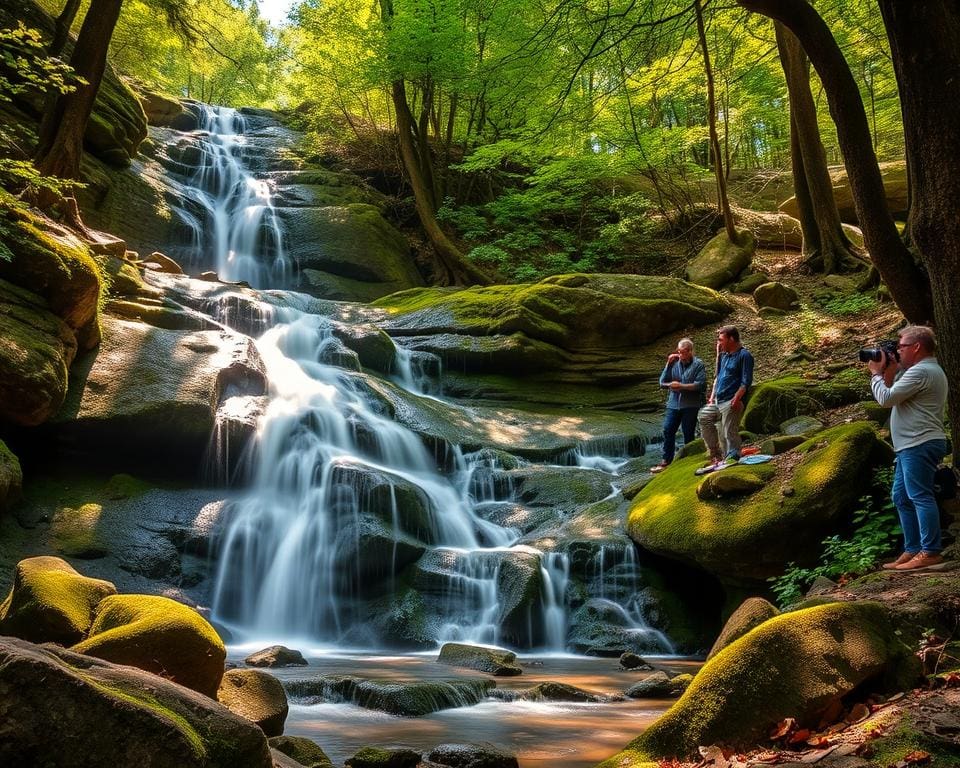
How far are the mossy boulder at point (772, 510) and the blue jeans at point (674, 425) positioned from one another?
1.97m

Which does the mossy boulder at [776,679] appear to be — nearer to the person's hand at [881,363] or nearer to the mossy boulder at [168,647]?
the mossy boulder at [168,647]

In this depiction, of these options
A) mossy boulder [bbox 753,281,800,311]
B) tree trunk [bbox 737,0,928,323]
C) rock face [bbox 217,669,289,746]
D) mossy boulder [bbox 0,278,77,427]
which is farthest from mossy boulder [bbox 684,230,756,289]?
rock face [bbox 217,669,289,746]

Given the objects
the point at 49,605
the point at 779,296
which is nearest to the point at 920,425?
the point at 49,605

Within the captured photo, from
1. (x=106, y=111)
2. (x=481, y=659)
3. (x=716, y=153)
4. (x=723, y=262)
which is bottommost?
(x=481, y=659)

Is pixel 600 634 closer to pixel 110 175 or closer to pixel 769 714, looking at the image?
pixel 769 714

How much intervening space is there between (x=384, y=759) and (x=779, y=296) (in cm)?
1405

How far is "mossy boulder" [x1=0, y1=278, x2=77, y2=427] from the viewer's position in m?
8.12

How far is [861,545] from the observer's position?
6328mm

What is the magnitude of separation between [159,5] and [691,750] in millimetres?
16023

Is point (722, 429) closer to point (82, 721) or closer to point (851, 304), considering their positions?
point (851, 304)

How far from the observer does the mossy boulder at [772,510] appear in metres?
7.02

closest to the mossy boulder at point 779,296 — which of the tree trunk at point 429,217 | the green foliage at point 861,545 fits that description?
the tree trunk at point 429,217

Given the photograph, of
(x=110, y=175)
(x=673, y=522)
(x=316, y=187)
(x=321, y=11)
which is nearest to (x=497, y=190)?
(x=316, y=187)

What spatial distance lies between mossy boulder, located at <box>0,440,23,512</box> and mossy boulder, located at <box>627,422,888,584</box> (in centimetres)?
689
